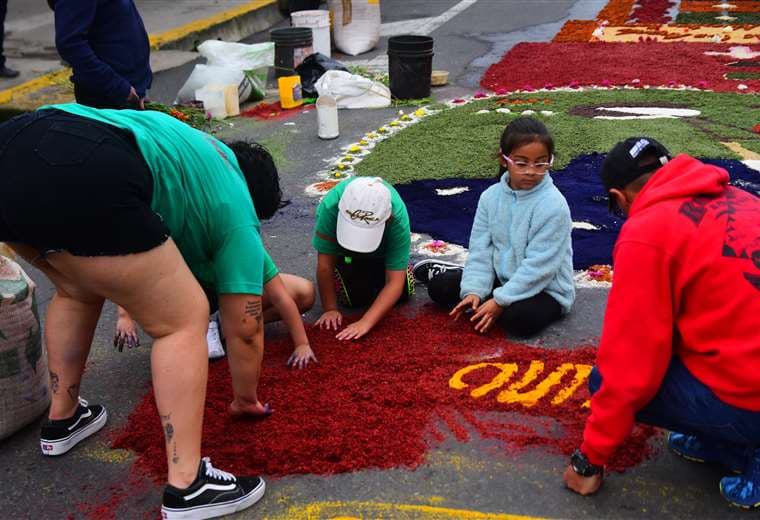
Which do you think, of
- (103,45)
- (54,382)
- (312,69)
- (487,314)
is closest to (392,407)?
(487,314)

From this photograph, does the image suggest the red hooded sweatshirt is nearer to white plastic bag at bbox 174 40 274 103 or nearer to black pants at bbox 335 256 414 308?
black pants at bbox 335 256 414 308

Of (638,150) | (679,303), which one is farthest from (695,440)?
(638,150)

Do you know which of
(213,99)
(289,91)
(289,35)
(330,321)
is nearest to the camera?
(330,321)

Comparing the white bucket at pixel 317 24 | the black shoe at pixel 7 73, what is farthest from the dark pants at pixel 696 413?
the black shoe at pixel 7 73

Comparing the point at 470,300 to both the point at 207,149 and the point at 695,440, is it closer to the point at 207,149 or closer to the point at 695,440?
the point at 695,440

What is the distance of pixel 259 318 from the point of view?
7.23 ft

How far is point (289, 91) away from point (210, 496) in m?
5.35

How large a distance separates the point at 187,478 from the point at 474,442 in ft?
2.97

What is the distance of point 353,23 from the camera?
9547mm

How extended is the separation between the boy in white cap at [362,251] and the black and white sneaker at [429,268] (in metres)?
0.10

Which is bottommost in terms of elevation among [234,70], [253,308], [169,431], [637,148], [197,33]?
[197,33]

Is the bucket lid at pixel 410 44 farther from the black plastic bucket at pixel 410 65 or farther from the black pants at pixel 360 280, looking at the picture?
the black pants at pixel 360 280

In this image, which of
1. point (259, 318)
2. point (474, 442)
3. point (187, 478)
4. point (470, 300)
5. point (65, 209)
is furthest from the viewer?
point (470, 300)

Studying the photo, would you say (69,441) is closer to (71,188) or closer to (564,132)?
(71,188)
